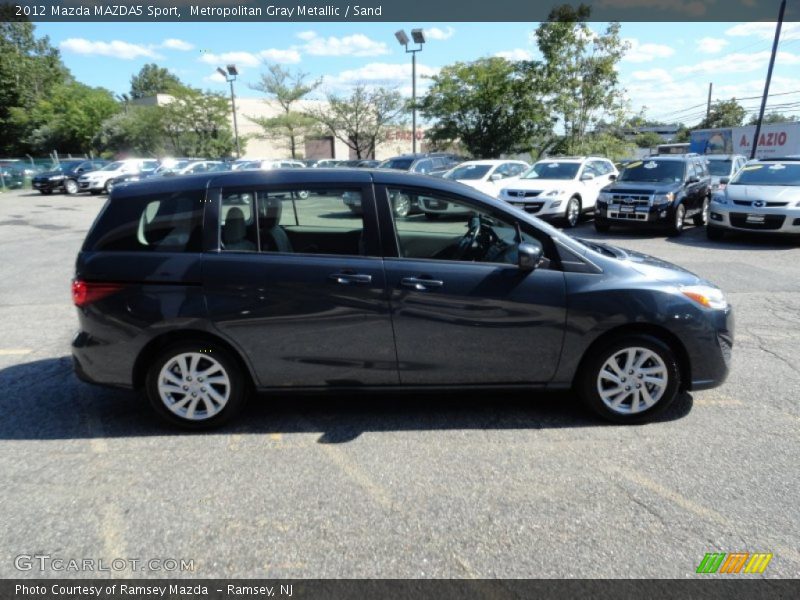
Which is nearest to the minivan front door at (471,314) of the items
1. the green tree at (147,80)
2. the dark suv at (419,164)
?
the dark suv at (419,164)

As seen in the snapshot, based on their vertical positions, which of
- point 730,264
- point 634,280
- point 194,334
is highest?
point 634,280

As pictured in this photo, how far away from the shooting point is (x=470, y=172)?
16422 millimetres

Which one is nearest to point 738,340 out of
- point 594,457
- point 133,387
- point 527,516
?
point 594,457

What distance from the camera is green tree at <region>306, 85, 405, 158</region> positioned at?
4112cm

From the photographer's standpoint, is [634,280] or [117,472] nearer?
[117,472]

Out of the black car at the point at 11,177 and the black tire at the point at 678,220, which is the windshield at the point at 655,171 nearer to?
the black tire at the point at 678,220

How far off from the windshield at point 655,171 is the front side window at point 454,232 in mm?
10529

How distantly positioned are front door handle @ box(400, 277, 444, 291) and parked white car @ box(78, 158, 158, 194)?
2925 centimetres

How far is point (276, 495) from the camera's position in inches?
116

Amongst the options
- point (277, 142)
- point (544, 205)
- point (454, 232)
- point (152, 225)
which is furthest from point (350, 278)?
point (277, 142)

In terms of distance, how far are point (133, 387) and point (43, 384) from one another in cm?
140

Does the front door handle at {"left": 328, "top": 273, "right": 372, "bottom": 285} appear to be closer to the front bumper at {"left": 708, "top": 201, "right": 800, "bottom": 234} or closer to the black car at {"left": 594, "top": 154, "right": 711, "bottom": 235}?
the front bumper at {"left": 708, "top": 201, "right": 800, "bottom": 234}

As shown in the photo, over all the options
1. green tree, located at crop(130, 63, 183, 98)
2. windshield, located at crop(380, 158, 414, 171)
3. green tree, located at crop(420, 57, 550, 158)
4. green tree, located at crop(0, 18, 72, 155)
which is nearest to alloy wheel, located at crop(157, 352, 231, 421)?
windshield, located at crop(380, 158, 414, 171)

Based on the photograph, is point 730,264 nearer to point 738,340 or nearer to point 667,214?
point 667,214
